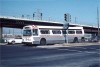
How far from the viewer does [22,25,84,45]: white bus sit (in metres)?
33.0

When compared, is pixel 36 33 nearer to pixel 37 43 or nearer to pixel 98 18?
pixel 37 43

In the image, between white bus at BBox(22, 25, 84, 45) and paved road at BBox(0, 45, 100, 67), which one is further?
white bus at BBox(22, 25, 84, 45)

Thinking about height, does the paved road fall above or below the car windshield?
below

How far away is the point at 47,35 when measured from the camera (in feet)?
114

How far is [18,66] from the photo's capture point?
12.1 meters

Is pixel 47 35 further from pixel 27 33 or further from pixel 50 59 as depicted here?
pixel 50 59

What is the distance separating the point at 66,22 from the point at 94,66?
22514mm

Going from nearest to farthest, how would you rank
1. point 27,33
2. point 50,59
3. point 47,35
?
point 50,59 → point 27,33 → point 47,35

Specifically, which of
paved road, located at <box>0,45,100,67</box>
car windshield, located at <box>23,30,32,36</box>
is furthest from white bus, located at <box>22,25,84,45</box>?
paved road, located at <box>0,45,100,67</box>

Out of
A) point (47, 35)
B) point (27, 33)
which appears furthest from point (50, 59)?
point (47, 35)

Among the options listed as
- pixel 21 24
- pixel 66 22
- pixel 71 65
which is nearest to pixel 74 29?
pixel 66 22

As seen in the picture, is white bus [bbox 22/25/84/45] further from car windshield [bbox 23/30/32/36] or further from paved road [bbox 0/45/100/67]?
paved road [bbox 0/45/100/67]

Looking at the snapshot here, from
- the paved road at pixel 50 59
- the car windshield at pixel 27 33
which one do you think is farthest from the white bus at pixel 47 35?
the paved road at pixel 50 59

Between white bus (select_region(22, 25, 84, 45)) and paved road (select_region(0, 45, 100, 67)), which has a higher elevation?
white bus (select_region(22, 25, 84, 45))
